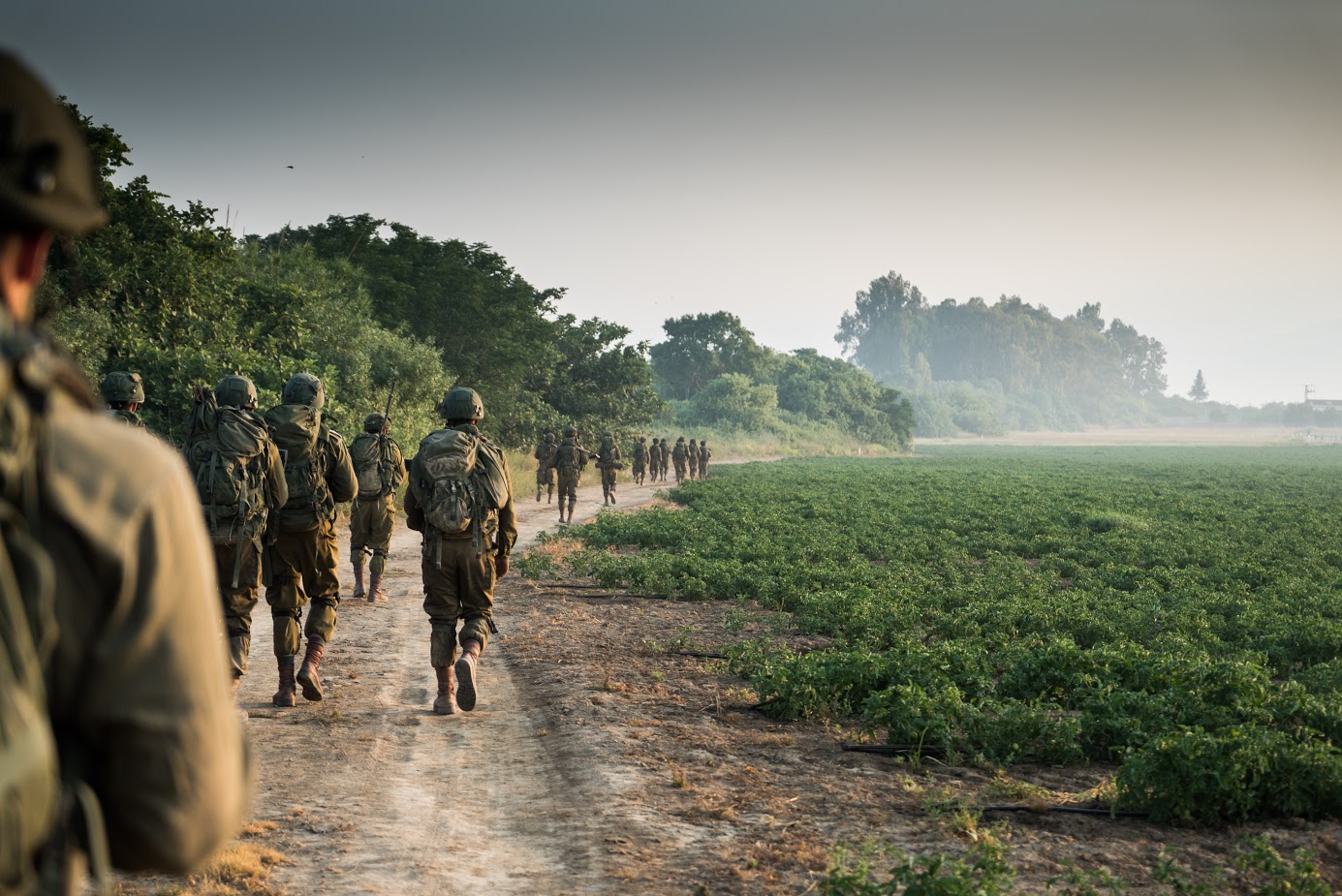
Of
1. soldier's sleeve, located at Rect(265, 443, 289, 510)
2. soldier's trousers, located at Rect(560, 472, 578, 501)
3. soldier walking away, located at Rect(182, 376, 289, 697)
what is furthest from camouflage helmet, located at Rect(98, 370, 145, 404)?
soldier's trousers, located at Rect(560, 472, 578, 501)

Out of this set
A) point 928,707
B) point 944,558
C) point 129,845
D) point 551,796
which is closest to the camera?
point 129,845

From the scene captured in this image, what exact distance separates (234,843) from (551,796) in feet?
5.84

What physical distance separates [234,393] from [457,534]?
1844 millimetres

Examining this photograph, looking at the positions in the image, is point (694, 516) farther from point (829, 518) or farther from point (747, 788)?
point (747, 788)

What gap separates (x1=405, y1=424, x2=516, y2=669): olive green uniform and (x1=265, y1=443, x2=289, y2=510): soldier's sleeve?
894 millimetres

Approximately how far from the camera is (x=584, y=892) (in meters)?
5.14

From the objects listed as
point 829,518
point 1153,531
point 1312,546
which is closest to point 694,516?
point 829,518

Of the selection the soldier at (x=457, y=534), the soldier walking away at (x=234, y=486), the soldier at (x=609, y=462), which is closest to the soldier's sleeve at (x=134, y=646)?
the soldier walking away at (x=234, y=486)

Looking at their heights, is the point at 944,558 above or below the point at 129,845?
below

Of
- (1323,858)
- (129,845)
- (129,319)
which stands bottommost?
(1323,858)

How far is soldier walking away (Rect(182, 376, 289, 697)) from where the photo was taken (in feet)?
25.4

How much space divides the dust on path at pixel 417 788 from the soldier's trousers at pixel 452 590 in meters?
0.55

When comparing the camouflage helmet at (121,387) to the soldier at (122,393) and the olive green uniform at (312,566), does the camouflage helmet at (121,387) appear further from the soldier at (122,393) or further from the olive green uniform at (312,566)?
the olive green uniform at (312,566)

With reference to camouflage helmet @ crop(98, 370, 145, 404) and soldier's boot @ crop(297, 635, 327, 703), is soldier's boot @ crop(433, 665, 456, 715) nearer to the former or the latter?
soldier's boot @ crop(297, 635, 327, 703)
